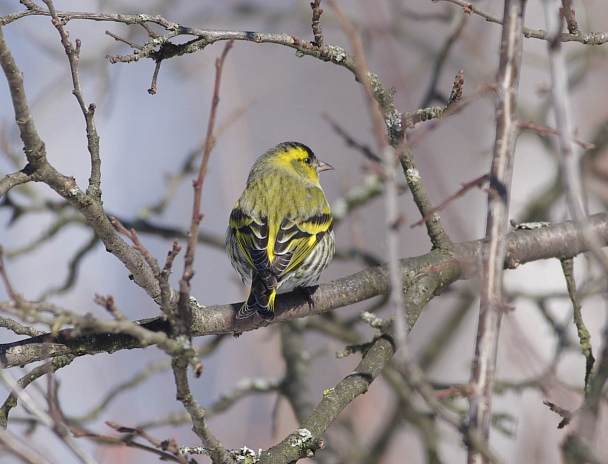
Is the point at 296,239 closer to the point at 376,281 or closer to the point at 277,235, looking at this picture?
the point at 277,235

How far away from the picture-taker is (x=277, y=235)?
14.6 feet

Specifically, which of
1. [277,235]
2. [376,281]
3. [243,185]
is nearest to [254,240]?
[277,235]

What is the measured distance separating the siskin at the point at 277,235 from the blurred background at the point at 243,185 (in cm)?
55

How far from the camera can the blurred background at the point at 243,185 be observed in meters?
5.42

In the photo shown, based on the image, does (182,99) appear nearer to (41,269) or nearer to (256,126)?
(256,126)

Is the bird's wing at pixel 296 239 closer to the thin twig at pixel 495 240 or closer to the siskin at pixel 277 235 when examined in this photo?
the siskin at pixel 277 235

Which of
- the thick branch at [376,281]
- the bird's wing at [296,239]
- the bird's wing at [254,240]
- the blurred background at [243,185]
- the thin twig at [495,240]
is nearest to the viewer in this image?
the thin twig at [495,240]

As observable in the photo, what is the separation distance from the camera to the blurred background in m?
5.42

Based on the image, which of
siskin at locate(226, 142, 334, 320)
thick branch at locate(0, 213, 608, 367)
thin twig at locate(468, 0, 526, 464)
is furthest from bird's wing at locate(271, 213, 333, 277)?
thin twig at locate(468, 0, 526, 464)

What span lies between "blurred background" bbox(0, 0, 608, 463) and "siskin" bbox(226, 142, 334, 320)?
1.79ft

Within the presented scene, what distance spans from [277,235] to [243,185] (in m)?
1.89

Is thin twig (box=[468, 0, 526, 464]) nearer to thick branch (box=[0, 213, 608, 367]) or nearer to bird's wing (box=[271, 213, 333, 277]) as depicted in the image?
thick branch (box=[0, 213, 608, 367])

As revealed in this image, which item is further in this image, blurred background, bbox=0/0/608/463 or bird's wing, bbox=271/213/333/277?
blurred background, bbox=0/0/608/463

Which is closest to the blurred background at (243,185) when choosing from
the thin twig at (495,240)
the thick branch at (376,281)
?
the thick branch at (376,281)
